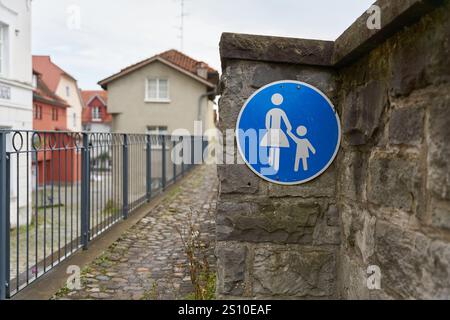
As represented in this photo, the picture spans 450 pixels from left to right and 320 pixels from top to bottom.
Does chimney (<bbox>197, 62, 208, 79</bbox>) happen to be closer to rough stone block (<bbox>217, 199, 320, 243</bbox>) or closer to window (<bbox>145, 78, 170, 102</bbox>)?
window (<bbox>145, 78, 170, 102</bbox>)

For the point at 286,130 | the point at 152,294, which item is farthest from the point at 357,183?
the point at 152,294

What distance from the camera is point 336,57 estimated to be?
234 centimetres

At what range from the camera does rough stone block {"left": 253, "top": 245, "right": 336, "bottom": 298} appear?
8.11ft

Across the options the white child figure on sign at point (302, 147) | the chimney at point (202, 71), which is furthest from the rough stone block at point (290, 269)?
the chimney at point (202, 71)

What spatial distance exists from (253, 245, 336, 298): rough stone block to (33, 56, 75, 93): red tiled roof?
3538cm

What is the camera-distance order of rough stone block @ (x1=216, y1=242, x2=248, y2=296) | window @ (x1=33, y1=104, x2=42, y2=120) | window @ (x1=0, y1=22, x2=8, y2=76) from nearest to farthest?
rough stone block @ (x1=216, y1=242, x2=248, y2=296), window @ (x1=0, y1=22, x2=8, y2=76), window @ (x1=33, y1=104, x2=42, y2=120)

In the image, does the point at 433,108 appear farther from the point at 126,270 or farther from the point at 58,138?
the point at 58,138

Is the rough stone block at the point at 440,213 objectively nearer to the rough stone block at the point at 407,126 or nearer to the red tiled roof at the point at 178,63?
the rough stone block at the point at 407,126

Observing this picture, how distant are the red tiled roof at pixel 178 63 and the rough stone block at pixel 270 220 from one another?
20.2 m

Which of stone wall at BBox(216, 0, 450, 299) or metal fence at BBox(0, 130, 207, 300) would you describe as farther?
metal fence at BBox(0, 130, 207, 300)

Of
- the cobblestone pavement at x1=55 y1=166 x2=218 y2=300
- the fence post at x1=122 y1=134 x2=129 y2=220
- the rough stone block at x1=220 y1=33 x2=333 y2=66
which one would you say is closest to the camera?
the rough stone block at x1=220 y1=33 x2=333 y2=66

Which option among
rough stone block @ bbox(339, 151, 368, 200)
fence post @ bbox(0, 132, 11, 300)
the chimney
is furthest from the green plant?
the chimney

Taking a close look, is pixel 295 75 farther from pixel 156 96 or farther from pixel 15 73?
pixel 156 96
